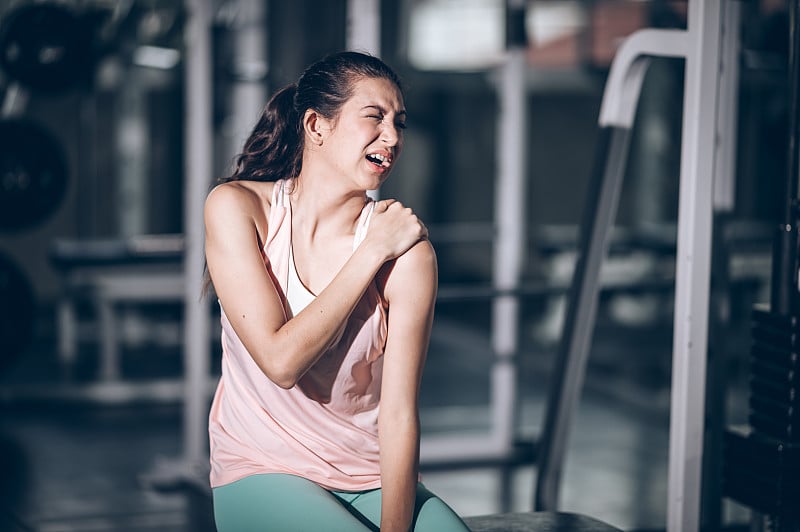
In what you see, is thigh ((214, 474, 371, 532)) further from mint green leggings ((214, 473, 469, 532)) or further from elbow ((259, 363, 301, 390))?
elbow ((259, 363, 301, 390))

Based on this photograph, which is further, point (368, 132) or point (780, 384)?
point (780, 384)

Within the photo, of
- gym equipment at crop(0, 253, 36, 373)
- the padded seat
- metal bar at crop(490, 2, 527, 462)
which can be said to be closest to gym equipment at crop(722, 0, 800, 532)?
the padded seat

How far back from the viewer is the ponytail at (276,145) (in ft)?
5.33

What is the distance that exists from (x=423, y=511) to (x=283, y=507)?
205 mm

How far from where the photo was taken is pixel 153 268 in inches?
206

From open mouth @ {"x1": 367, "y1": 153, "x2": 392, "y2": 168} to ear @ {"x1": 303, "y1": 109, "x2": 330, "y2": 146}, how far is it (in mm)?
82

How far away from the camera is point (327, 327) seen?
56.1 inches

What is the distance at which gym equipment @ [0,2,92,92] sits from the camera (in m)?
4.02

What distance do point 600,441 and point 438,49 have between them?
6.25 meters

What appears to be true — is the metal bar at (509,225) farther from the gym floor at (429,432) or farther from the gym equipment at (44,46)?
the gym equipment at (44,46)

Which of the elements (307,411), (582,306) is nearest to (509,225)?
(582,306)

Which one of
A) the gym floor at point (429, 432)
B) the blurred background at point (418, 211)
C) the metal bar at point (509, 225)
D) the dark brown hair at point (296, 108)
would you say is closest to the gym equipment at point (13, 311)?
the blurred background at point (418, 211)

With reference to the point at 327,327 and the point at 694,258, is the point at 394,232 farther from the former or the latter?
the point at 694,258

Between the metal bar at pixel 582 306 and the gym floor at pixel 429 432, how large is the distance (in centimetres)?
52
